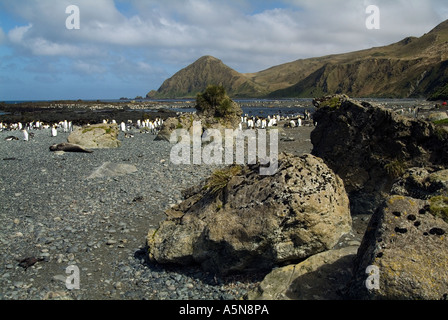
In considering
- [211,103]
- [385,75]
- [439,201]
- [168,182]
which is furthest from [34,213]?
→ [385,75]

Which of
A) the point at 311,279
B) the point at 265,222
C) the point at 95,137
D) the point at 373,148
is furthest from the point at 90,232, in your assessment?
the point at 95,137

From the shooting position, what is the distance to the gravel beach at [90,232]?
664 cm

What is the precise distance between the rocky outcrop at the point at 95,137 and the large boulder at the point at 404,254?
72.1 ft

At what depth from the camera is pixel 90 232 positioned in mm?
9617

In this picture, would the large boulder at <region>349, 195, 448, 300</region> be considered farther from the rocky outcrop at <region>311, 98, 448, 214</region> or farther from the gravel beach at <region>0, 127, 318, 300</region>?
the rocky outcrop at <region>311, 98, 448, 214</region>

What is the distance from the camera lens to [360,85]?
197375 mm

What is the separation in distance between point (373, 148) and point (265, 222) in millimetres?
5104

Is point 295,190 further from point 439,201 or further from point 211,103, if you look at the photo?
point 211,103

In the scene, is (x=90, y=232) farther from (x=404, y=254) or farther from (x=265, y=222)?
(x=404, y=254)

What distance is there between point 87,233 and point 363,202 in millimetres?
7945

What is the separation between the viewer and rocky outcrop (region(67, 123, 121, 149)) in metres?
23.8

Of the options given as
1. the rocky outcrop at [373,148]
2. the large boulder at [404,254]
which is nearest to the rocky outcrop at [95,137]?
the rocky outcrop at [373,148]

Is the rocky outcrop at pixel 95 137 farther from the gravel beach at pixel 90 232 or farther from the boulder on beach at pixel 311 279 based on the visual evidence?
the boulder on beach at pixel 311 279

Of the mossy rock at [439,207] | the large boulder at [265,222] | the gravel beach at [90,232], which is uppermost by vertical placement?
the mossy rock at [439,207]
